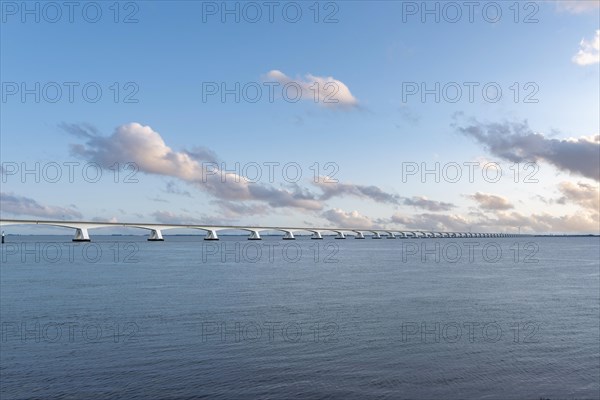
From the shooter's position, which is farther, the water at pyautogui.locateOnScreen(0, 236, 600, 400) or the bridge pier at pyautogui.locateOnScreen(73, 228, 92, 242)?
the bridge pier at pyautogui.locateOnScreen(73, 228, 92, 242)

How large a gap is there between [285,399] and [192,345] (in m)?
10.6

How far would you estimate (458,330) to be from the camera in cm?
3325

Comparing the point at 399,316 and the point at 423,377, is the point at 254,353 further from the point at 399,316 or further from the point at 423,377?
the point at 399,316

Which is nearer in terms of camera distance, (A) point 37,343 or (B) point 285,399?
(B) point 285,399

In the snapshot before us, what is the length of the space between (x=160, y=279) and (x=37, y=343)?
38.9 m

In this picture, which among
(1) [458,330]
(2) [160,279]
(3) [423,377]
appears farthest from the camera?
(2) [160,279]

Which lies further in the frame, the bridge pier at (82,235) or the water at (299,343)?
the bridge pier at (82,235)

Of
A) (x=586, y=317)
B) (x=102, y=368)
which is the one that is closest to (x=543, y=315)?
(x=586, y=317)

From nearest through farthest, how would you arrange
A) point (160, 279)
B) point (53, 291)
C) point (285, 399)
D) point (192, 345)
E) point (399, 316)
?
point (285, 399), point (192, 345), point (399, 316), point (53, 291), point (160, 279)

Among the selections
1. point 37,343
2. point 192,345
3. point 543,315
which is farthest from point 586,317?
point 37,343

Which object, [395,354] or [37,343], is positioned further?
[37,343]

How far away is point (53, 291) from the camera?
174ft

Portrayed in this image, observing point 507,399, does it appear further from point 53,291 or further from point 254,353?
point 53,291

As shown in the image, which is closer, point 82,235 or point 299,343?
point 299,343
